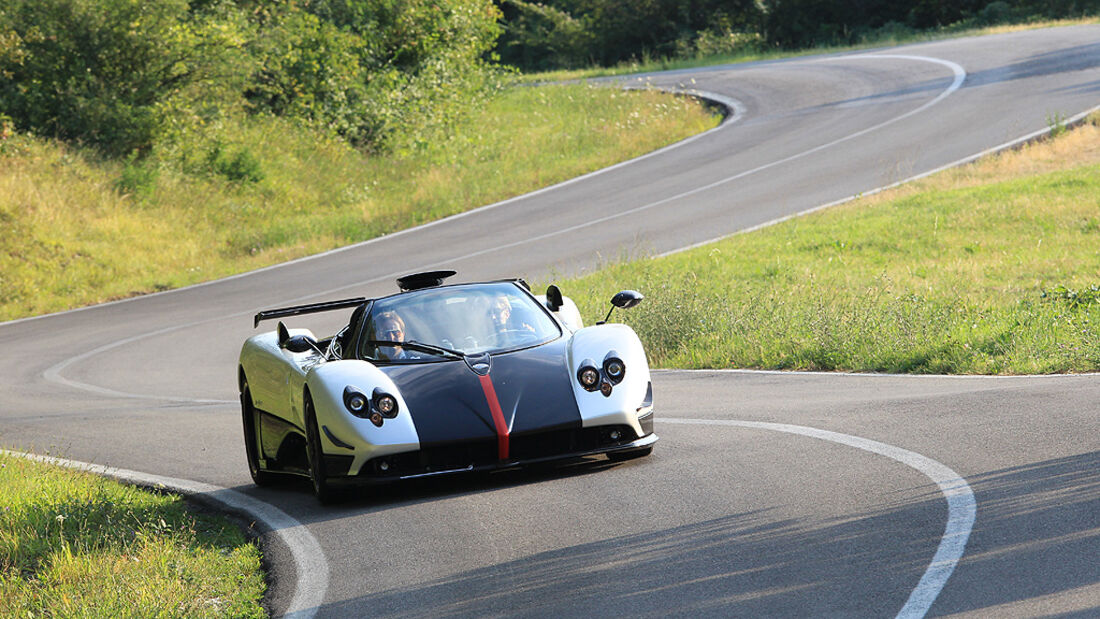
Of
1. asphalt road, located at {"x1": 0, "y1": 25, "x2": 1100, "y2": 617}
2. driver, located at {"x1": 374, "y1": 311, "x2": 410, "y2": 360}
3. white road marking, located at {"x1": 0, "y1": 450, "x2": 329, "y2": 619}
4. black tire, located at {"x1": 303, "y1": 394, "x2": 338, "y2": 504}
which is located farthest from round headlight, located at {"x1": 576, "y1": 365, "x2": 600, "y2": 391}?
white road marking, located at {"x1": 0, "y1": 450, "x2": 329, "y2": 619}

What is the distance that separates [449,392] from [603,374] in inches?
38.9

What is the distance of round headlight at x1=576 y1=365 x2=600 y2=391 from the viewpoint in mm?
7816

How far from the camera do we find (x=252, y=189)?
30703 millimetres

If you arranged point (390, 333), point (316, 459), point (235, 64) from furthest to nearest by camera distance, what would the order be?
point (235, 64) < point (390, 333) < point (316, 459)

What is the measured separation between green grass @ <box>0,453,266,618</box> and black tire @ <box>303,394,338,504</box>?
0.59 m

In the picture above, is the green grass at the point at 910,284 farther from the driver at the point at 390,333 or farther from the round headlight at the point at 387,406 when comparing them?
the round headlight at the point at 387,406

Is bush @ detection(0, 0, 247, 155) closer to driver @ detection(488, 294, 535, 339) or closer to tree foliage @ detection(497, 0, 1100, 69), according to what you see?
driver @ detection(488, 294, 535, 339)

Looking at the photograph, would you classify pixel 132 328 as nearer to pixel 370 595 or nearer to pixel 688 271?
pixel 688 271

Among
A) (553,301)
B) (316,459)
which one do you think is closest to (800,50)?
(553,301)

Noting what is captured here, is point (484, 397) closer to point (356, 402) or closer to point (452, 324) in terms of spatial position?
point (356, 402)

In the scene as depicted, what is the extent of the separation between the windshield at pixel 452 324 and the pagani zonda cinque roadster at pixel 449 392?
1cm

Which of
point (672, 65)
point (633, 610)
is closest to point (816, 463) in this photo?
point (633, 610)

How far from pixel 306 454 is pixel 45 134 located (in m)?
23.6

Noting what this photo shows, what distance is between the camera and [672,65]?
4784cm
